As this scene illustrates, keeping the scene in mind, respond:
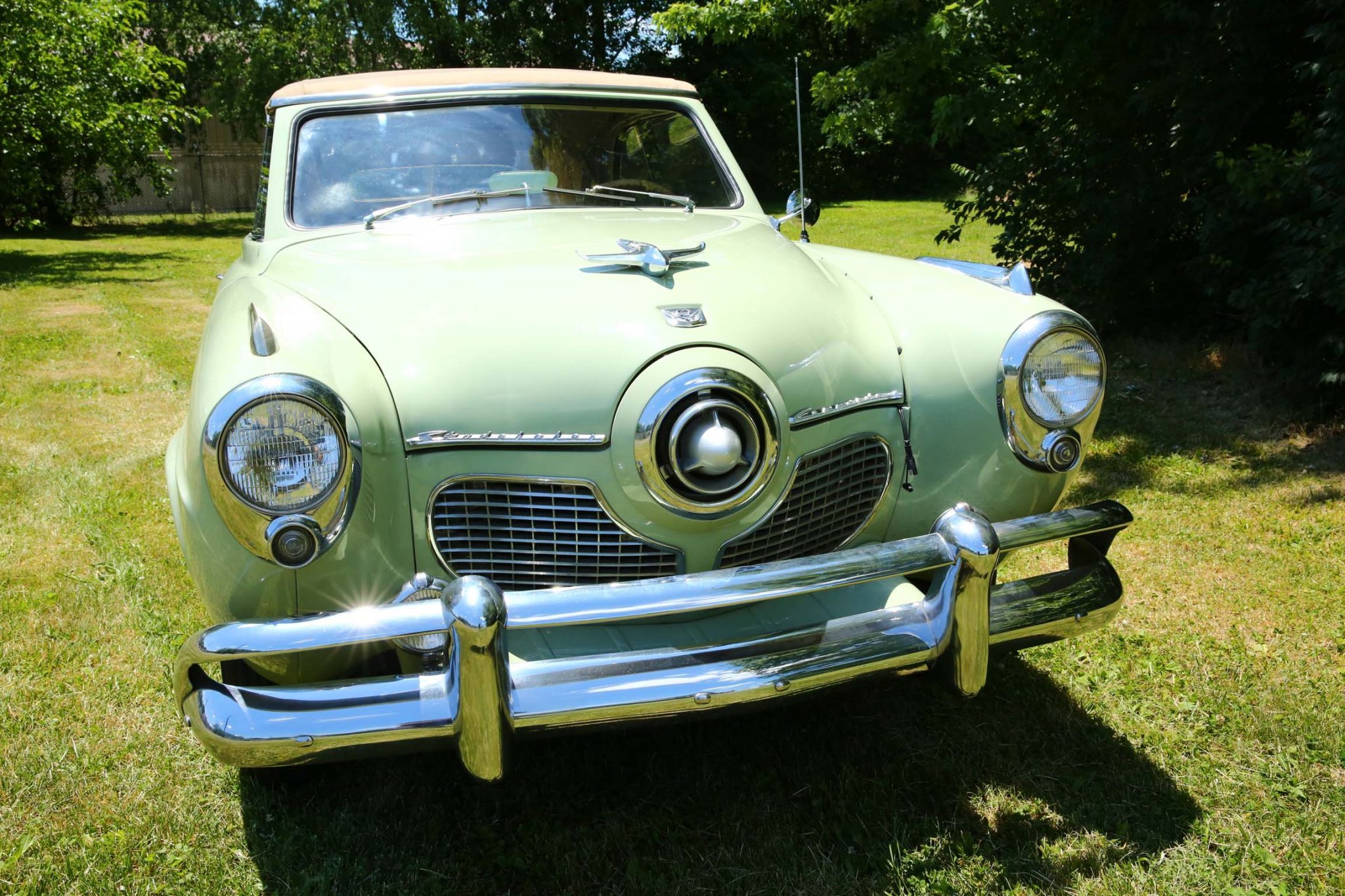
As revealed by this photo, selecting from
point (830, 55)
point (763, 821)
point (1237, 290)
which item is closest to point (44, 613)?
point (763, 821)

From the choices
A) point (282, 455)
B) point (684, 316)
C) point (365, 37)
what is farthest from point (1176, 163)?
point (365, 37)

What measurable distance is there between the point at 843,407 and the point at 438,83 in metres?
1.84

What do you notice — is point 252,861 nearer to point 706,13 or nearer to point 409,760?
point 409,760

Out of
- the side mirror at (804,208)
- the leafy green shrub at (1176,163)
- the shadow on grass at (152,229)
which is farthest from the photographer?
the shadow on grass at (152,229)

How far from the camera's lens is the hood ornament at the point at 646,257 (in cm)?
249

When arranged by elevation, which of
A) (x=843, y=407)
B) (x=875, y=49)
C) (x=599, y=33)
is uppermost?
(x=599, y=33)

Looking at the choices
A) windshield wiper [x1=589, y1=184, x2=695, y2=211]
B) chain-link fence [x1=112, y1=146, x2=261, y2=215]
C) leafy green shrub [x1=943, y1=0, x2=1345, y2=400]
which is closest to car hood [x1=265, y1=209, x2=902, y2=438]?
windshield wiper [x1=589, y1=184, x2=695, y2=211]

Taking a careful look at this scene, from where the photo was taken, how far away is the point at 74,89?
514 inches

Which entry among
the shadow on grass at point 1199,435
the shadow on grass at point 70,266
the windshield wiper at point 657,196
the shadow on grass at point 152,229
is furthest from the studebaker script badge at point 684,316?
the shadow on grass at point 152,229

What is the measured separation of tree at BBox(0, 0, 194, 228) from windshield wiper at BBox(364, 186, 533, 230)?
12003 millimetres

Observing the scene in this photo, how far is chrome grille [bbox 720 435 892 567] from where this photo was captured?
2.32 meters

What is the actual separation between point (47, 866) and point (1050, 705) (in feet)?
8.36

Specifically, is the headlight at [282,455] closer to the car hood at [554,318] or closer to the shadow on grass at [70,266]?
the car hood at [554,318]

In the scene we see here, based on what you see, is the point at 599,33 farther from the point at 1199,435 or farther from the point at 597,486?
the point at 597,486
